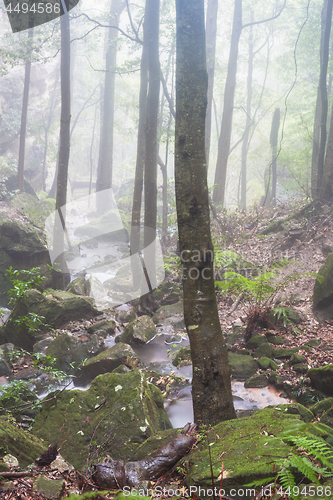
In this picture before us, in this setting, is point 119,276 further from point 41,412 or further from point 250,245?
point 41,412

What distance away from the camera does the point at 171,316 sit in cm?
952

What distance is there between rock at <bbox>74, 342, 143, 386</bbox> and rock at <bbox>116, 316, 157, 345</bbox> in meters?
1.53

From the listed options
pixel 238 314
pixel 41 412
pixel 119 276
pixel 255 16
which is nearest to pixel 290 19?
pixel 255 16

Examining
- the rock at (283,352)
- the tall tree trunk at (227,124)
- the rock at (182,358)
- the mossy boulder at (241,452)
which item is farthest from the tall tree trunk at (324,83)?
the mossy boulder at (241,452)

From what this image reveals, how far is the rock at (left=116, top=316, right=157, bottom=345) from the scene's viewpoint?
26.0 feet

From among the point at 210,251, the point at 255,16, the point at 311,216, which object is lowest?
the point at 311,216

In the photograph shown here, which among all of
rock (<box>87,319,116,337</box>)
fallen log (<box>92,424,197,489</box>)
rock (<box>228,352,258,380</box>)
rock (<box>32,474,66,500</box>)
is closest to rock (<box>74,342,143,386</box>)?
rock (<box>228,352,258,380</box>)

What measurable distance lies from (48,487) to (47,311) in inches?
261

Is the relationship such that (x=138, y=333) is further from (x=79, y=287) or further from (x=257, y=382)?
(x=79, y=287)

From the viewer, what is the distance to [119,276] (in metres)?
13.9

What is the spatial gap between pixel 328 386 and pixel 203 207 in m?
3.14

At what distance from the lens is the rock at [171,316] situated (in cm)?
907

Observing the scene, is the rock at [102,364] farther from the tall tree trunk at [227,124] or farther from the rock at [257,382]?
the tall tree trunk at [227,124]

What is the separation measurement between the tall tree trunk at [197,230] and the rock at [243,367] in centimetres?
250
